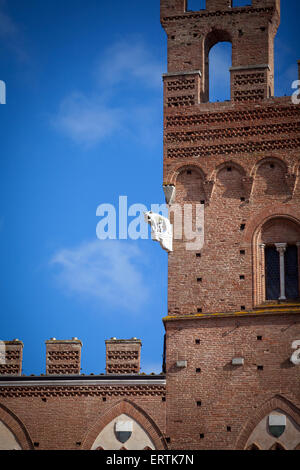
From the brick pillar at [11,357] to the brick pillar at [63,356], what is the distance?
35.0 inches

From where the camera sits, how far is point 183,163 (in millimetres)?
49938

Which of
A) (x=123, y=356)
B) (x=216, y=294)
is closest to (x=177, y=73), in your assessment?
(x=216, y=294)

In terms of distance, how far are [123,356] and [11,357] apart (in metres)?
3.53

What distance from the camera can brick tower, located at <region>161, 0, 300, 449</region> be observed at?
46.9m

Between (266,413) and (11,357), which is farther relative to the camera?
(11,357)

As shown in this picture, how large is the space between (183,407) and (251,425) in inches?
84.9

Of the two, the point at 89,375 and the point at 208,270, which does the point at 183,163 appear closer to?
the point at 208,270

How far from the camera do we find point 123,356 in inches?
1898

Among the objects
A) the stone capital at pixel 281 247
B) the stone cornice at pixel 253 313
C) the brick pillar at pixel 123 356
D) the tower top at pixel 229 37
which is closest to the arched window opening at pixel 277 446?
the stone cornice at pixel 253 313

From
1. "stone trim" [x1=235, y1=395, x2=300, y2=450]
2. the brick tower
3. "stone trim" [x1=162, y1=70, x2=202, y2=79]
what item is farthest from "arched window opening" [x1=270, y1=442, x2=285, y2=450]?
"stone trim" [x1=162, y1=70, x2=202, y2=79]

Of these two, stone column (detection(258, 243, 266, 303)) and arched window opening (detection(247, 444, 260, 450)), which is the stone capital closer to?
stone column (detection(258, 243, 266, 303))

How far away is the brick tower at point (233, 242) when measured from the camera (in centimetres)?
4691

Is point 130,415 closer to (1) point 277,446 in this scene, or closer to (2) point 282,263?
(1) point 277,446
